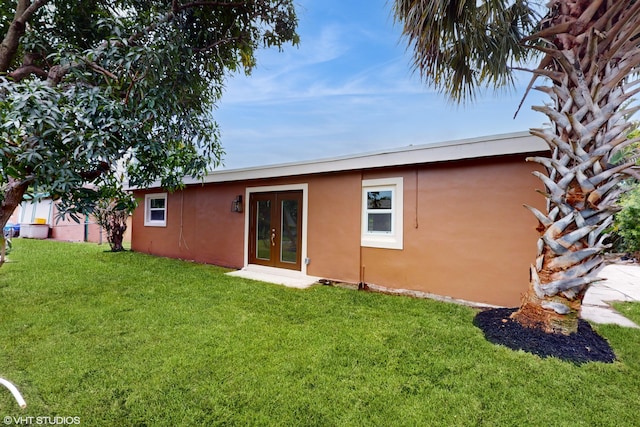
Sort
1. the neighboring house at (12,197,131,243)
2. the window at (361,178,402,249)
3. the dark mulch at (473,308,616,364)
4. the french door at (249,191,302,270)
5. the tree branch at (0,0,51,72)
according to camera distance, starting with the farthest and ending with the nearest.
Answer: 1. the neighboring house at (12,197,131,243)
2. the french door at (249,191,302,270)
3. the window at (361,178,402,249)
4. the tree branch at (0,0,51,72)
5. the dark mulch at (473,308,616,364)

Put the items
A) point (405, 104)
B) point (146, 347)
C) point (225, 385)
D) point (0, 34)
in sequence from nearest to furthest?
point (225, 385), point (146, 347), point (0, 34), point (405, 104)

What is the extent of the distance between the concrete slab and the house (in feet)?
0.22

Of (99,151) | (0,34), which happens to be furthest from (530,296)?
(0,34)

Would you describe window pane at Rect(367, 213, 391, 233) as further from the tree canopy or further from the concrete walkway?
the tree canopy

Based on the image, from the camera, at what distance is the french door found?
7020 millimetres

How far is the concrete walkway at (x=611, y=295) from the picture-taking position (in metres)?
4.30

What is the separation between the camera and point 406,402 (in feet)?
7.62

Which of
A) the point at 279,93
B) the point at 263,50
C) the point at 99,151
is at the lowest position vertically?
the point at 99,151

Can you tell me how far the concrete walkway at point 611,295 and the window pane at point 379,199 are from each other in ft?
10.5

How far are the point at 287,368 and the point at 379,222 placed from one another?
368 centimetres

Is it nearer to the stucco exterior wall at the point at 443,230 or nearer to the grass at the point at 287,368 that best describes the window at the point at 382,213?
the stucco exterior wall at the point at 443,230

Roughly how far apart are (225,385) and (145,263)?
22.8 ft

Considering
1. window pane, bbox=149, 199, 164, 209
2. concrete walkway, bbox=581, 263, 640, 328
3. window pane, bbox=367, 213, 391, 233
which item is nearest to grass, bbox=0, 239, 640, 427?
concrete walkway, bbox=581, 263, 640, 328

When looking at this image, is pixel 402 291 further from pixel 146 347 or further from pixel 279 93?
pixel 279 93
